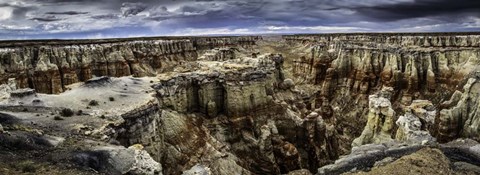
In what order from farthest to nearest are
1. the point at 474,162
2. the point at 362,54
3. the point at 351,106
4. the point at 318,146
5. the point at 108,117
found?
1. the point at 362,54
2. the point at 351,106
3. the point at 318,146
4. the point at 108,117
5. the point at 474,162

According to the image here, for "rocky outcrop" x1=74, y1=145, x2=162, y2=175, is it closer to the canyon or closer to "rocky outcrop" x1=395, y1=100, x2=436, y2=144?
the canyon

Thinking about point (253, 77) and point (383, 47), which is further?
point (383, 47)

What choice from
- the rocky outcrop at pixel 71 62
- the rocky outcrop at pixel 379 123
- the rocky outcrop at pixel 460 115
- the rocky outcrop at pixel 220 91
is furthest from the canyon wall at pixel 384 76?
the rocky outcrop at pixel 220 91

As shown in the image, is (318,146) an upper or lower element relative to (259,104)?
lower

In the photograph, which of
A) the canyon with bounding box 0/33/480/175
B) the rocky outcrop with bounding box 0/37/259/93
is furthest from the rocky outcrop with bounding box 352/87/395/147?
the rocky outcrop with bounding box 0/37/259/93

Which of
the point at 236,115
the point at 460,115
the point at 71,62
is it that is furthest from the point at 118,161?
the point at 71,62

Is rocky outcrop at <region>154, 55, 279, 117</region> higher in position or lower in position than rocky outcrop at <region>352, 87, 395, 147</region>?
higher

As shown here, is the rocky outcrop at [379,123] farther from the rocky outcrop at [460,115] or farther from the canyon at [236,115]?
the rocky outcrop at [460,115]

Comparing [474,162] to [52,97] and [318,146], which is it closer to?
[318,146]

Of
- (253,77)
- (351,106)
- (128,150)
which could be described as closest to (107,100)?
(128,150)
